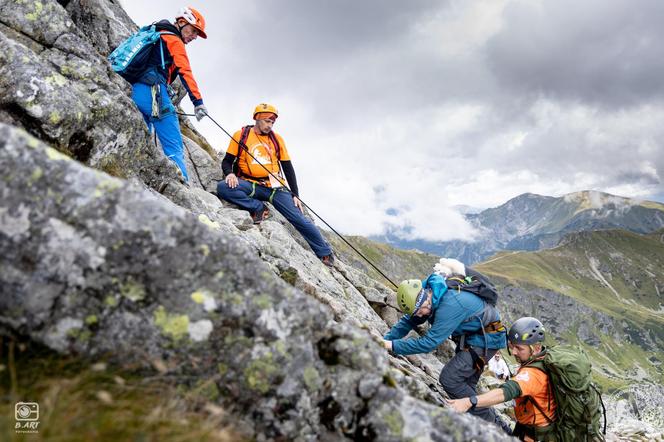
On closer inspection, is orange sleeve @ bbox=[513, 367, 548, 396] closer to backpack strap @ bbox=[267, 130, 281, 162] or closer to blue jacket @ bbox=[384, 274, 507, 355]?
blue jacket @ bbox=[384, 274, 507, 355]

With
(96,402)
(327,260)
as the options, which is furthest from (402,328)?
(96,402)

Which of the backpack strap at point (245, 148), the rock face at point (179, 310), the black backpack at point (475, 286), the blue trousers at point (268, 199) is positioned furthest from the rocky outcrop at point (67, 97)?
the black backpack at point (475, 286)

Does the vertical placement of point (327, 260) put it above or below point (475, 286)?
above

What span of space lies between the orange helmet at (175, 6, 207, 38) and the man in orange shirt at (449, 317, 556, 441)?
13.2m

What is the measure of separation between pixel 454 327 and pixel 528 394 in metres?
2.15

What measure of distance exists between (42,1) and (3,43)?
393cm

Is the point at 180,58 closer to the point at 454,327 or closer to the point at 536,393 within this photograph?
the point at 454,327

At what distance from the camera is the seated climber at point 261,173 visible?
15.8m

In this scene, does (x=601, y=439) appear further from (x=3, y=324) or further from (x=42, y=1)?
(x=42, y=1)

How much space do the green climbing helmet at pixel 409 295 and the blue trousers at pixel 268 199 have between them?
6.72 meters

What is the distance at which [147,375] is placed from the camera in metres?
4.22

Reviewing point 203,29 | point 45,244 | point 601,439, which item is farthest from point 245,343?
point 203,29

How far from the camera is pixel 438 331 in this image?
32.5 feet

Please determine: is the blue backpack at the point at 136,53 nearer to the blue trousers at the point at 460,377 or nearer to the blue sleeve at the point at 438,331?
the blue sleeve at the point at 438,331
